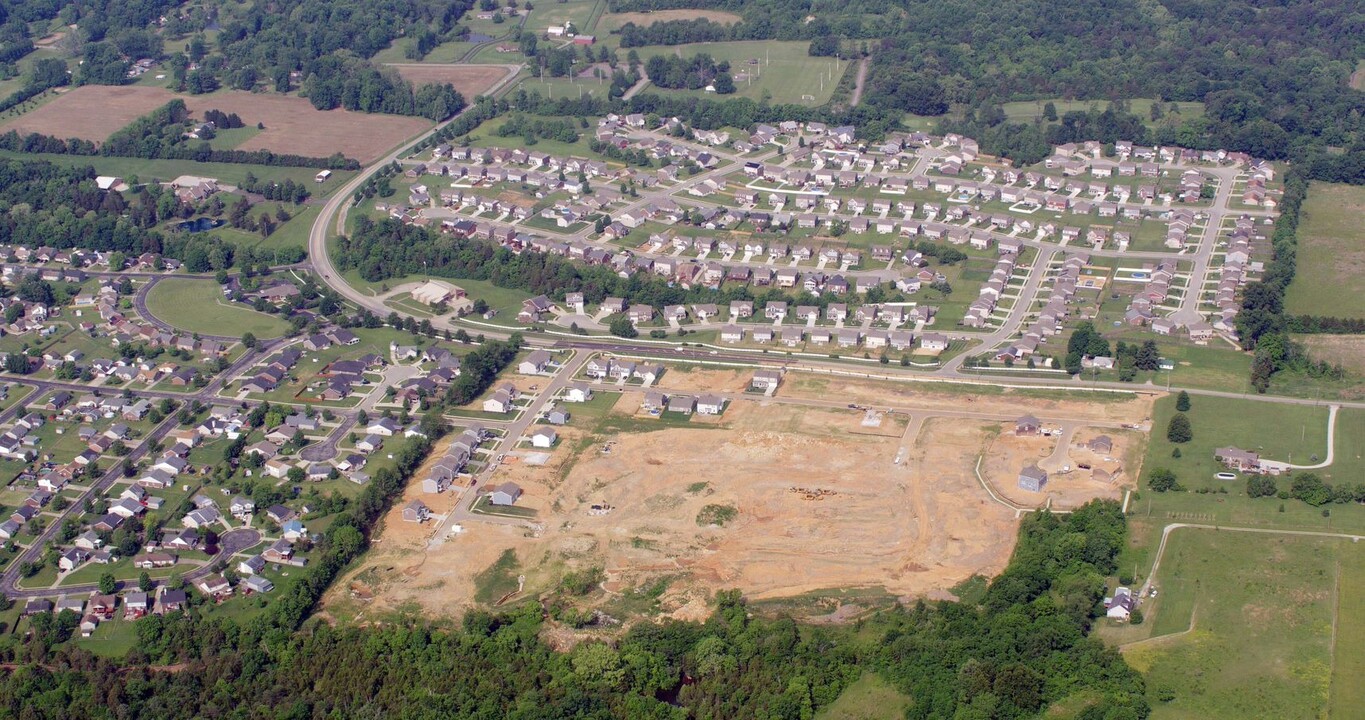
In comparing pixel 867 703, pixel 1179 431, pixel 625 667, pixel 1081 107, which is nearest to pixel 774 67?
pixel 1081 107

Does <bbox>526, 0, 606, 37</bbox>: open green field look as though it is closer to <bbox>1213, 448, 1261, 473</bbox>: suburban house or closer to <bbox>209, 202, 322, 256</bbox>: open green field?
<bbox>209, 202, 322, 256</bbox>: open green field

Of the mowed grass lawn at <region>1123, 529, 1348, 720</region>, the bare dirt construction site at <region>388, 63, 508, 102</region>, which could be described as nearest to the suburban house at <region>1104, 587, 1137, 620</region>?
the mowed grass lawn at <region>1123, 529, 1348, 720</region>

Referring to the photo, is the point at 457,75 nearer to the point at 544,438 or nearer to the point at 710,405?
the point at 710,405

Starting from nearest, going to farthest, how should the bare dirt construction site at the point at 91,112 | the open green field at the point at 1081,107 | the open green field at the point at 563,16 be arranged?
the open green field at the point at 1081,107 → the bare dirt construction site at the point at 91,112 → the open green field at the point at 563,16

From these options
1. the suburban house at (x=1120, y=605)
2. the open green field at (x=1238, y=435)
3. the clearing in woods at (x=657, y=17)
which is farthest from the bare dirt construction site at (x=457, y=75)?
the suburban house at (x=1120, y=605)

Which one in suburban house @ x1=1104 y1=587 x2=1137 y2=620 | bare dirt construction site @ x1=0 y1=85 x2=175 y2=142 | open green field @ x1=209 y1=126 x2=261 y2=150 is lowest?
bare dirt construction site @ x1=0 y1=85 x2=175 y2=142

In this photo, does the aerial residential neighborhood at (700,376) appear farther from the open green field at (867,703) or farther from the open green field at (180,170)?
the open green field at (180,170)
